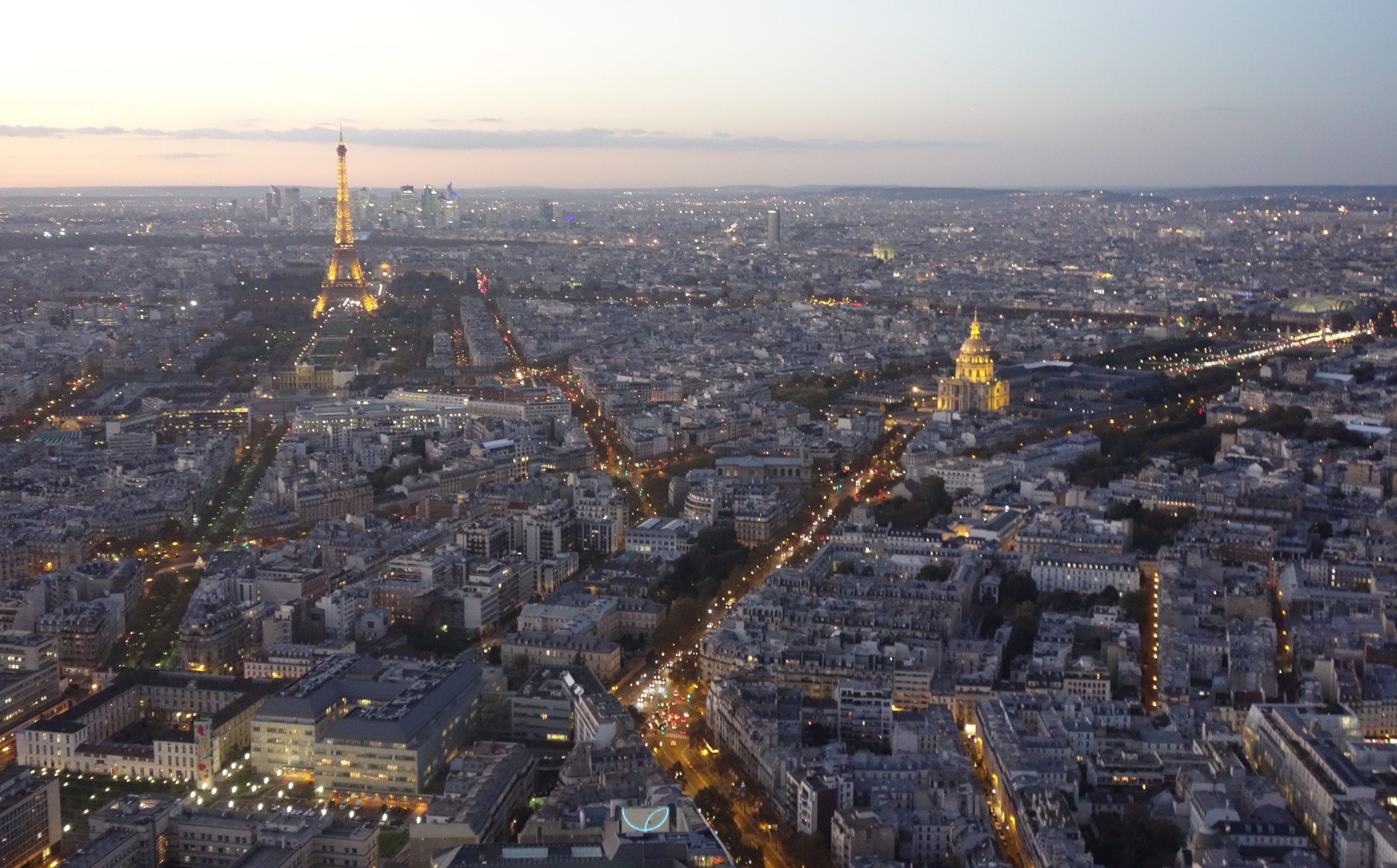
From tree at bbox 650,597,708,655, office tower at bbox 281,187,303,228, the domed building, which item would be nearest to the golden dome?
the domed building

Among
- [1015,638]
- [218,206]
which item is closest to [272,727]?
[1015,638]

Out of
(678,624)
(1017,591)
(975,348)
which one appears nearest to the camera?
(678,624)

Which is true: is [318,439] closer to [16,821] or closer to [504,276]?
[16,821]

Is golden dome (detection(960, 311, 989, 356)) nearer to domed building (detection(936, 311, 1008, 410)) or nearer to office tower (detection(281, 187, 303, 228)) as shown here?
domed building (detection(936, 311, 1008, 410))

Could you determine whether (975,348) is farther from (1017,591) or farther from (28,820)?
(28,820)

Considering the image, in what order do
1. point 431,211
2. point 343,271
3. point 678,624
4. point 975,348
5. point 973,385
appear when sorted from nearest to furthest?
point 678,624
point 973,385
point 975,348
point 343,271
point 431,211

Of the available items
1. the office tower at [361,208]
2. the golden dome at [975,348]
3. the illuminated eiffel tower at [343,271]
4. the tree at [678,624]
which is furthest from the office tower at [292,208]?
the tree at [678,624]

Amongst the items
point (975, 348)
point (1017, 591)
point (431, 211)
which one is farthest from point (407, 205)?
point (1017, 591)
